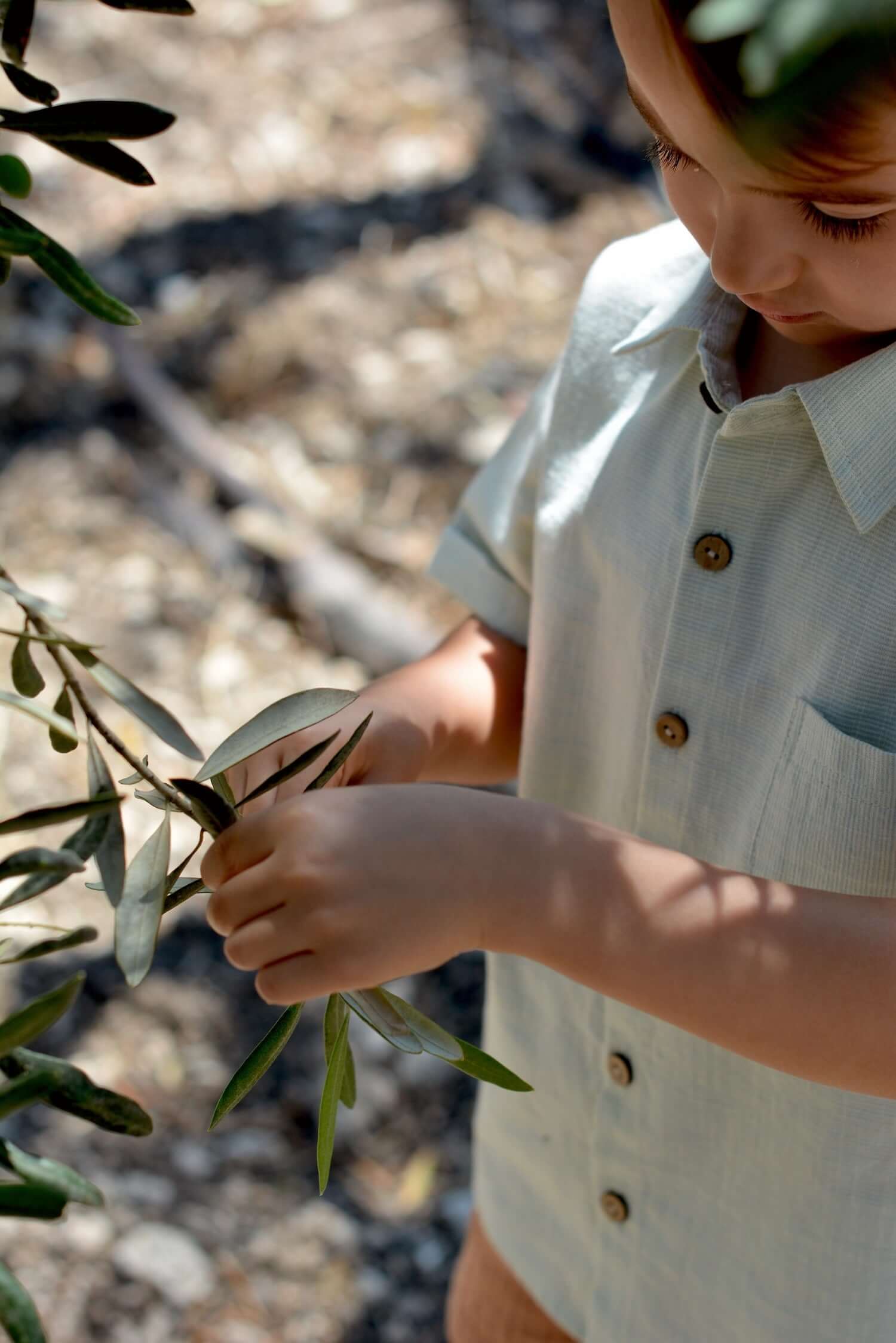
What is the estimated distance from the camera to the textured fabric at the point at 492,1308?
1.10 m

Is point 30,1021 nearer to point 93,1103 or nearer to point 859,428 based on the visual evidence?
point 93,1103

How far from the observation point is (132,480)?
2.30 meters

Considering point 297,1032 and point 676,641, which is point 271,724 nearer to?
point 676,641

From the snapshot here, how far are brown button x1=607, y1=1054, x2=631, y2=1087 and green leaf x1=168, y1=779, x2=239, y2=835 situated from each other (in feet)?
1.31

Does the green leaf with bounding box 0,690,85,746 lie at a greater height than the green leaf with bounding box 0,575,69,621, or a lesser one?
lesser

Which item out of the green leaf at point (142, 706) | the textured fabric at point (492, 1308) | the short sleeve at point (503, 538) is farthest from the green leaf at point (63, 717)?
the textured fabric at point (492, 1308)

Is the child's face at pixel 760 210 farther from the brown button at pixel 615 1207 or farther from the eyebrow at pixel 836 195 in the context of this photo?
the brown button at pixel 615 1207

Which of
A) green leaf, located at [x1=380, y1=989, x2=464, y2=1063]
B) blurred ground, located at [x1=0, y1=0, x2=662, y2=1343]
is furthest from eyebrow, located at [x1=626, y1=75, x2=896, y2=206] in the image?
blurred ground, located at [x1=0, y1=0, x2=662, y2=1343]

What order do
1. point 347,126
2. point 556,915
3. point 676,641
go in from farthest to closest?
point 347,126
point 676,641
point 556,915

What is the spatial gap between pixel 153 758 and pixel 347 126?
1676mm

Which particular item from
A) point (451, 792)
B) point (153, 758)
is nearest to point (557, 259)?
point (153, 758)

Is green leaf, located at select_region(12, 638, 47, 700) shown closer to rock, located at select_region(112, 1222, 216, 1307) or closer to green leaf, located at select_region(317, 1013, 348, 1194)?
green leaf, located at select_region(317, 1013, 348, 1194)

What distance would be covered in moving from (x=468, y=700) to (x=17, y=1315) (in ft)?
1.77

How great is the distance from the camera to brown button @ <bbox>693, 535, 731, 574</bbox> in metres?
0.79
